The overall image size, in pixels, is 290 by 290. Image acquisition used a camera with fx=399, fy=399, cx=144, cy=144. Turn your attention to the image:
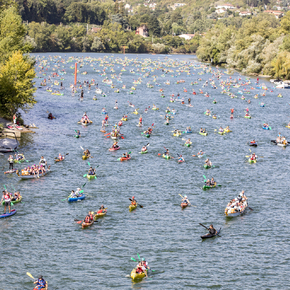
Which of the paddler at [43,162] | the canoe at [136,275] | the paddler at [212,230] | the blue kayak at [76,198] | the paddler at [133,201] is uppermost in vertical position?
the canoe at [136,275]

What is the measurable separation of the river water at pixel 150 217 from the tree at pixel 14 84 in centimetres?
783

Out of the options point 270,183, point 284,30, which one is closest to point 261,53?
point 284,30

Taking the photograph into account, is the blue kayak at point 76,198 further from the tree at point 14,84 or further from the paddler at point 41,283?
the tree at point 14,84

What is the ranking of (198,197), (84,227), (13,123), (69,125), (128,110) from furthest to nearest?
(128,110) < (69,125) < (13,123) < (198,197) < (84,227)

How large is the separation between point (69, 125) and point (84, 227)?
46.9 metres

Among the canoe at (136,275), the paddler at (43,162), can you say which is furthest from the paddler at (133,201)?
the paddler at (43,162)

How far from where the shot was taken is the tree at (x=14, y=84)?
75625mm

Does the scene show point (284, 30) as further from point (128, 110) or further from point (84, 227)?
point (84, 227)

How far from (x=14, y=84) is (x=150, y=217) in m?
42.4

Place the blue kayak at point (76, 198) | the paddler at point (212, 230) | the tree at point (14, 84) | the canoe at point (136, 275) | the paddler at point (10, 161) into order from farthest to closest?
1. the tree at point (14, 84)
2. the paddler at point (10, 161)
3. the blue kayak at point (76, 198)
4. the paddler at point (212, 230)
5. the canoe at point (136, 275)

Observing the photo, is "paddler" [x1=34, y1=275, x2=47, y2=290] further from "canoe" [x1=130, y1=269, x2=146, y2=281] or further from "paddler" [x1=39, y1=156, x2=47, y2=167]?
"paddler" [x1=39, y1=156, x2=47, y2=167]

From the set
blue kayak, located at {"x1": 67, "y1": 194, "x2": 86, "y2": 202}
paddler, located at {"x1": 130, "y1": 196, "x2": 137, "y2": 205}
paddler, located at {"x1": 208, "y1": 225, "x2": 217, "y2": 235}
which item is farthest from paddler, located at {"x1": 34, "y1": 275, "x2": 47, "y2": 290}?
paddler, located at {"x1": 208, "y1": 225, "x2": 217, "y2": 235}

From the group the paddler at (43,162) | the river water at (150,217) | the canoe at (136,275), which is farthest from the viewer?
the paddler at (43,162)

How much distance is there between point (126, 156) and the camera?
69.4 metres
